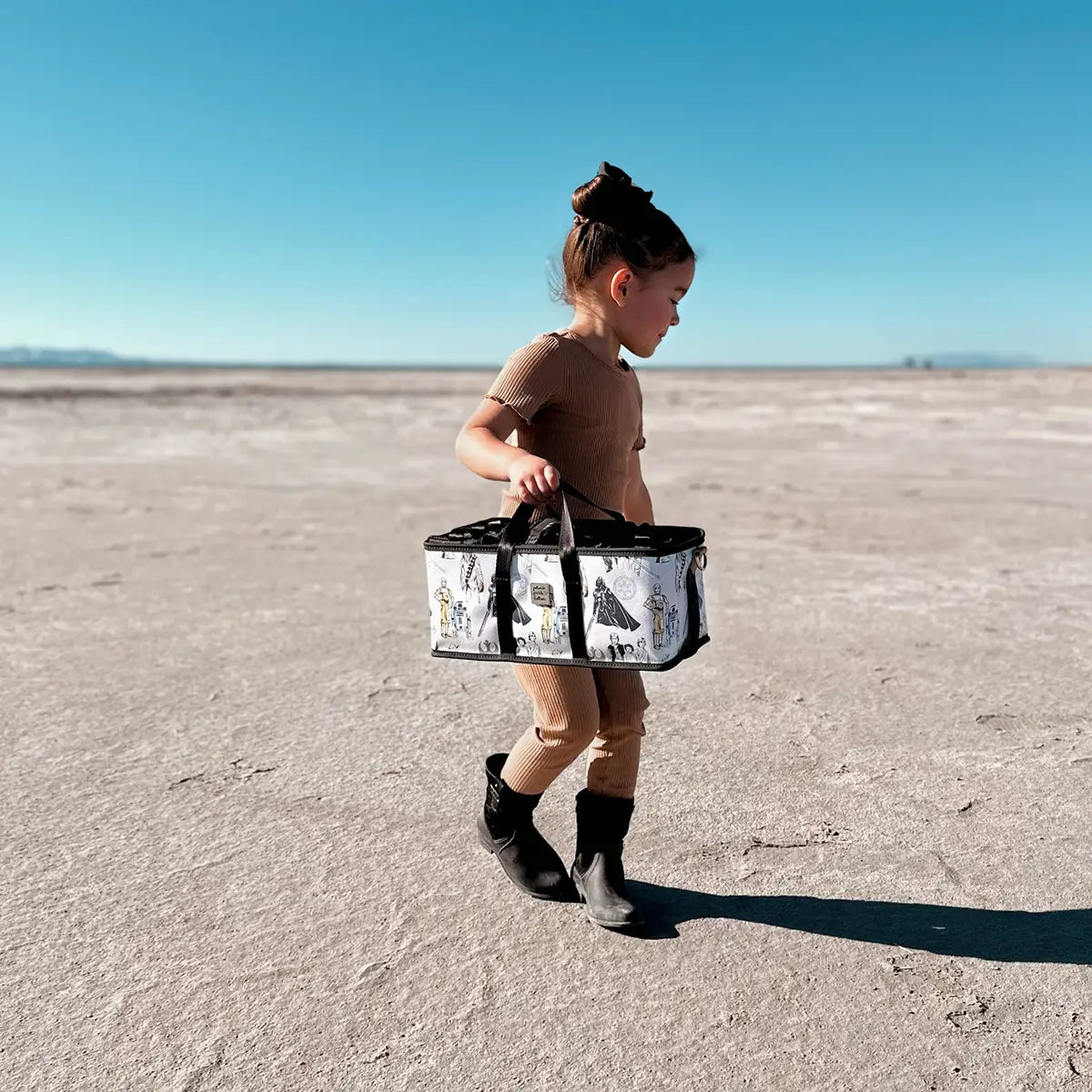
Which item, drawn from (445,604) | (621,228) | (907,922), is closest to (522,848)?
(445,604)

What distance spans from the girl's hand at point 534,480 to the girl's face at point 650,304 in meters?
0.50

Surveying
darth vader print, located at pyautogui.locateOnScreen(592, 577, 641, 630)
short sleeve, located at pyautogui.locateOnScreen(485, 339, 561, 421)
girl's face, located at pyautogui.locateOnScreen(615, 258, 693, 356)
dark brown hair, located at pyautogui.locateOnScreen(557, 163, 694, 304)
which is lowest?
darth vader print, located at pyautogui.locateOnScreen(592, 577, 641, 630)

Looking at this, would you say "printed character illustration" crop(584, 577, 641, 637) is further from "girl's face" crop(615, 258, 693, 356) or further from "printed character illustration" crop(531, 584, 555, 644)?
"girl's face" crop(615, 258, 693, 356)

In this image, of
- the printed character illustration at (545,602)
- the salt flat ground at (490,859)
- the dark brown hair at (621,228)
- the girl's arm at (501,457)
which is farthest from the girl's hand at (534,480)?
the salt flat ground at (490,859)

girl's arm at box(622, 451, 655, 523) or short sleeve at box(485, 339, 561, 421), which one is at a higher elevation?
short sleeve at box(485, 339, 561, 421)

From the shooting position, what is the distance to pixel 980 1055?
2.10m

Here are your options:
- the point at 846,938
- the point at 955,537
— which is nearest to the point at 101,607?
the point at 846,938

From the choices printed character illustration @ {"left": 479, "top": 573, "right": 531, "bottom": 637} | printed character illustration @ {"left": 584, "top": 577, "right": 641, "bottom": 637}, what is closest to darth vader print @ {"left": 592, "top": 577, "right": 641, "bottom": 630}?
printed character illustration @ {"left": 584, "top": 577, "right": 641, "bottom": 637}

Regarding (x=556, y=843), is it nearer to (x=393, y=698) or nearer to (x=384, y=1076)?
(x=384, y=1076)

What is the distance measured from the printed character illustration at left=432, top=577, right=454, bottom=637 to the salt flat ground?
2.27ft

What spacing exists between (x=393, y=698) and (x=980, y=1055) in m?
2.57

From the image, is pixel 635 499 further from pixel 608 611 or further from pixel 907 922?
pixel 907 922

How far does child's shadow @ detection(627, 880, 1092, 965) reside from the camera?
2.48 meters

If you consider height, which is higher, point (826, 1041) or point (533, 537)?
point (533, 537)
